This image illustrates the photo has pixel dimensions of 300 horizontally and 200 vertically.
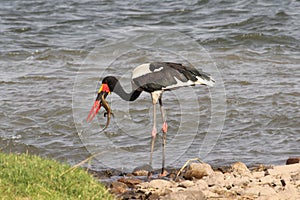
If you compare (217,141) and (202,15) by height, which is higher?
(202,15)

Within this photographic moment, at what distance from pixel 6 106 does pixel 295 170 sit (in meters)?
5.60

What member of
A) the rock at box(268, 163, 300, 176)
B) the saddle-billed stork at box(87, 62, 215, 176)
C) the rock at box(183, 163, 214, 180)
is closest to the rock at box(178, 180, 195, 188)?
the rock at box(183, 163, 214, 180)

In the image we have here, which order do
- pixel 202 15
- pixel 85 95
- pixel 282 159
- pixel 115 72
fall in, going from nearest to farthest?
1. pixel 282 159
2. pixel 85 95
3. pixel 115 72
4. pixel 202 15

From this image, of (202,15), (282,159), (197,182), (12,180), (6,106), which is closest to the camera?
(12,180)

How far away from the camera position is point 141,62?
1434 centimetres

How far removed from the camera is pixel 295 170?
7.48 m

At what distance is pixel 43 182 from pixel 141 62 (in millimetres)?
8412

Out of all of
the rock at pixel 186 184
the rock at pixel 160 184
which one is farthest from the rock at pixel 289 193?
the rock at pixel 160 184

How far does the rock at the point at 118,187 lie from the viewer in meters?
7.19

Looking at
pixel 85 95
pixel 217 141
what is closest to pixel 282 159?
pixel 217 141

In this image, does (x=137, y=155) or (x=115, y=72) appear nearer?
(x=137, y=155)

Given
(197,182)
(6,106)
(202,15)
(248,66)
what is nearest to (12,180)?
(197,182)

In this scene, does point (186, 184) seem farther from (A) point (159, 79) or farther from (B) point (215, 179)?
(A) point (159, 79)

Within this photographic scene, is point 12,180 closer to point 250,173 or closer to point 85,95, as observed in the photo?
point 250,173
